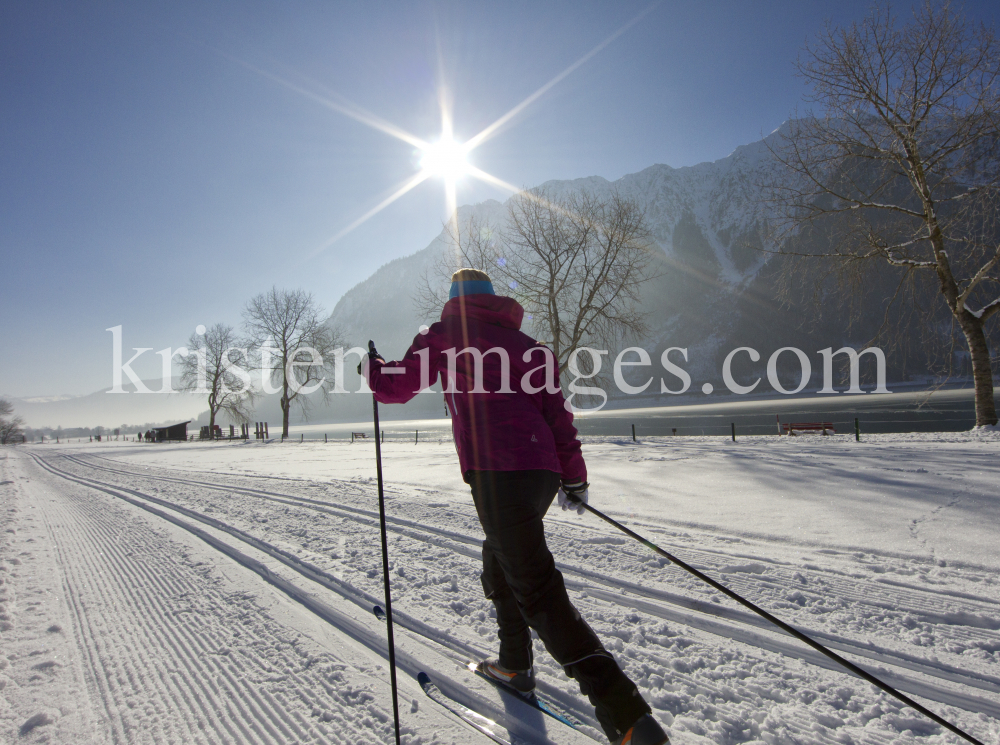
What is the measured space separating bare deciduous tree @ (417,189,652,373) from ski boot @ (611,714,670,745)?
655 inches

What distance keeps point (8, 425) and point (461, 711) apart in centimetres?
11195

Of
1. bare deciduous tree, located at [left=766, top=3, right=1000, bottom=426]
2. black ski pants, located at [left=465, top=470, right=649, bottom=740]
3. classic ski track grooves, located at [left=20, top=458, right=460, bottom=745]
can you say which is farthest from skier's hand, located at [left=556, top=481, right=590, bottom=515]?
bare deciduous tree, located at [left=766, top=3, right=1000, bottom=426]

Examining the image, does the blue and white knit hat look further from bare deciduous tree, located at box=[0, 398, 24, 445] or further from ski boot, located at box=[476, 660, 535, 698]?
bare deciduous tree, located at box=[0, 398, 24, 445]

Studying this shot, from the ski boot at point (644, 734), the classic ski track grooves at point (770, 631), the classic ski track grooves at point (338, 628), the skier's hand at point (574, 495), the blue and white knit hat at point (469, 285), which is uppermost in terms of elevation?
the blue and white knit hat at point (469, 285)

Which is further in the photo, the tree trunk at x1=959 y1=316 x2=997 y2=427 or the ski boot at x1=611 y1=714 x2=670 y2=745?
the tree trunk at x1=959 y1=316 x2=997 y2=427

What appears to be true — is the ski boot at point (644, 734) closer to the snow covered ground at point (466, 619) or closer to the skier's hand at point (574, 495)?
the snow covered ground at point (466, 619)

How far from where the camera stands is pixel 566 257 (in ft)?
61.8

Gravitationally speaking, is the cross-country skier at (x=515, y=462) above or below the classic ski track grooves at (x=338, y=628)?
above

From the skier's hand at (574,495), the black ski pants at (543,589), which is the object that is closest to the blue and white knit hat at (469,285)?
the black ski pants at (543,589)

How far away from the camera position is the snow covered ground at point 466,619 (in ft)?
5.85

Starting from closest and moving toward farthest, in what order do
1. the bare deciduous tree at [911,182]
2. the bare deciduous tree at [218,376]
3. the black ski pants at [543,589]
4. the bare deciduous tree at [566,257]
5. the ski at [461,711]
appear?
1. the black ski pants at [543,589]
2. the ski at [461,711]
3. the bare deciduous tree at [911,182]
4. the bare deciduous tree at [566,257]
5. the bare deciduous tree at [218,376]

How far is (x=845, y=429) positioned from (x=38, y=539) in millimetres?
27217

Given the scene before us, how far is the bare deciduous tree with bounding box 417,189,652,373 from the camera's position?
59.8 feet

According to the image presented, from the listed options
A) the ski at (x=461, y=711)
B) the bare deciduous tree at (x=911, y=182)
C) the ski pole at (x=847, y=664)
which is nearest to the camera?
the ski pole at (x=847, y=664)
